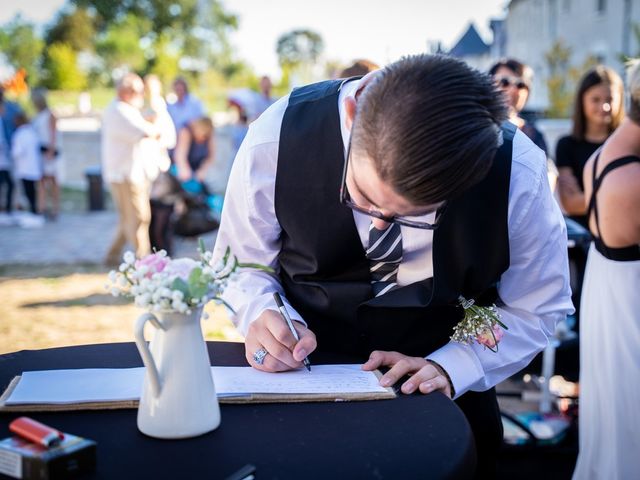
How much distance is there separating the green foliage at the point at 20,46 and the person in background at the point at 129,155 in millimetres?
36790

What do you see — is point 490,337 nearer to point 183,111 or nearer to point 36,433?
point 36,433

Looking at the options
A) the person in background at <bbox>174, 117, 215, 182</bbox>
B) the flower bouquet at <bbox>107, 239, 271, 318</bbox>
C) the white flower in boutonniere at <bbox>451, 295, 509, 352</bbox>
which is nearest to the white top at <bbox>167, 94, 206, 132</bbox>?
the person in background at <bbox>174, 117, 215, 182</bbox>

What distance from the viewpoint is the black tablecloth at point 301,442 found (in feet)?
4.00

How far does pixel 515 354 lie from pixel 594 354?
3.56ft

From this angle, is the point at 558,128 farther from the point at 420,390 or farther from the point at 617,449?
the point at 420,390

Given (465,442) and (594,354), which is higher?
(465,442)

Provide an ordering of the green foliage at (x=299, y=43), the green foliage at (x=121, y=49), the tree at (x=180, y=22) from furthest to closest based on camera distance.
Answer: the green foliage at (x=299, y=43) < the tree at (x=180, y=22) < the green foliage at (x=121, y=49)

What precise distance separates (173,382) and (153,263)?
227mm

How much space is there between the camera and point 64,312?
5.79 m

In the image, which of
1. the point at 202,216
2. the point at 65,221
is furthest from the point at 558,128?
the point at 65,221

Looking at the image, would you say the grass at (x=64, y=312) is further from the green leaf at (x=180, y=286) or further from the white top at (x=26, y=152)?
the white top at (x=26, y=152)

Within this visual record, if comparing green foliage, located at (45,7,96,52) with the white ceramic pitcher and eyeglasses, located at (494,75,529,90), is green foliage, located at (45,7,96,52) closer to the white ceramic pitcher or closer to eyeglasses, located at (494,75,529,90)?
eyeglasses, located at (494,75,529,90)

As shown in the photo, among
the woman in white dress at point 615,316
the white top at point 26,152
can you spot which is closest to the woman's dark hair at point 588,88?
the woman in white dress at point 615,316

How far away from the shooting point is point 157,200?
721 cm
